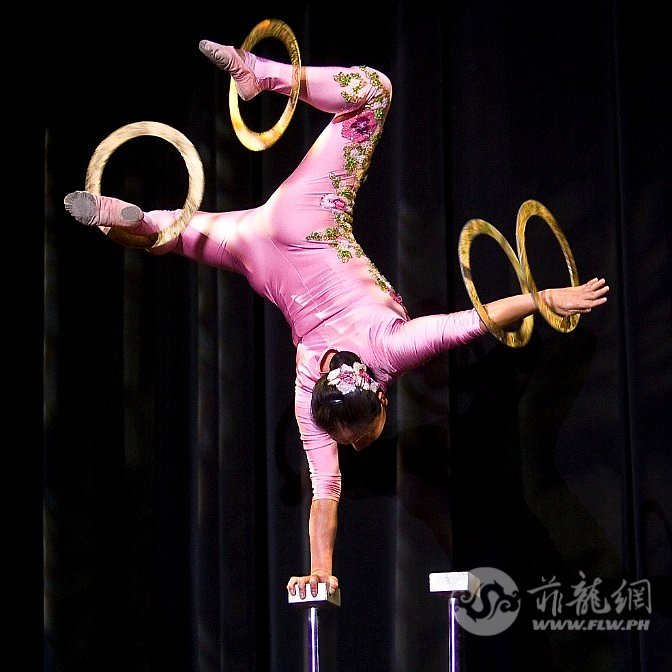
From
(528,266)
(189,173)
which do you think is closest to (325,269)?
(189,173)

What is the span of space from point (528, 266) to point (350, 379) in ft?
1.69

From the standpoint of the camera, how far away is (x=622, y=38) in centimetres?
330

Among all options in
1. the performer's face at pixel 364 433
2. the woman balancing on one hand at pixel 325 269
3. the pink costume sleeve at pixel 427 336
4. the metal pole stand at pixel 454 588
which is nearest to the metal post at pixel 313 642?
the woman balancing on one hand at pixel 325 269

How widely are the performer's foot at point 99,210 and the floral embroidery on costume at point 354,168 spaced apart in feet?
1.59

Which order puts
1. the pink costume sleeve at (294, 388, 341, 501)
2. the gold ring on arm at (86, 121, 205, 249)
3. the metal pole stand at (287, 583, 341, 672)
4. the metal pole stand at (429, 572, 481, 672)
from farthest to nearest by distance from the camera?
1. the pink costume sleeve at (294, 388, 341, 501)
2. the gold ring on arm at (86, 121, 205, 249)
3. the metal pole stand at (287, 583, 341, 672)
4. the metal pole stand at (429, 572, 481, 672)

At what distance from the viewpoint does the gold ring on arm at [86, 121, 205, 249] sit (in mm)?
3076

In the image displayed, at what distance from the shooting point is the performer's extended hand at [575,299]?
2.86 meters

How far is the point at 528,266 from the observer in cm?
301

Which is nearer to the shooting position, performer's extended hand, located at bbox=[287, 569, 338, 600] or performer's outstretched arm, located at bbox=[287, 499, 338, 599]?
performer's extended hand, located at bbox=[287, 569, 338, 600]

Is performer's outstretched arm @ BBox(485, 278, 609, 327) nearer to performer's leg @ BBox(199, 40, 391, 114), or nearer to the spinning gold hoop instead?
the spinning gold hoop

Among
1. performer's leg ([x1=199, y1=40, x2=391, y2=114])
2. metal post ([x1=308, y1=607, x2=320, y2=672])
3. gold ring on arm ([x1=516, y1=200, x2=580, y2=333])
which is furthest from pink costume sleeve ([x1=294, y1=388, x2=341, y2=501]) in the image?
performer's leg ([x1=199, y1=40, x2=391, y2=114])

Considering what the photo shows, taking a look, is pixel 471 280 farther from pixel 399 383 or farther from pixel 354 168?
pixel 399 383

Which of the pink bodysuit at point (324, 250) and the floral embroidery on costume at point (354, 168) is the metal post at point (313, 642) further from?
the floral embroidery on costume at point (354, 168)

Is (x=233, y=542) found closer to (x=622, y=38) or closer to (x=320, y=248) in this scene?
(x=320, y=248)
